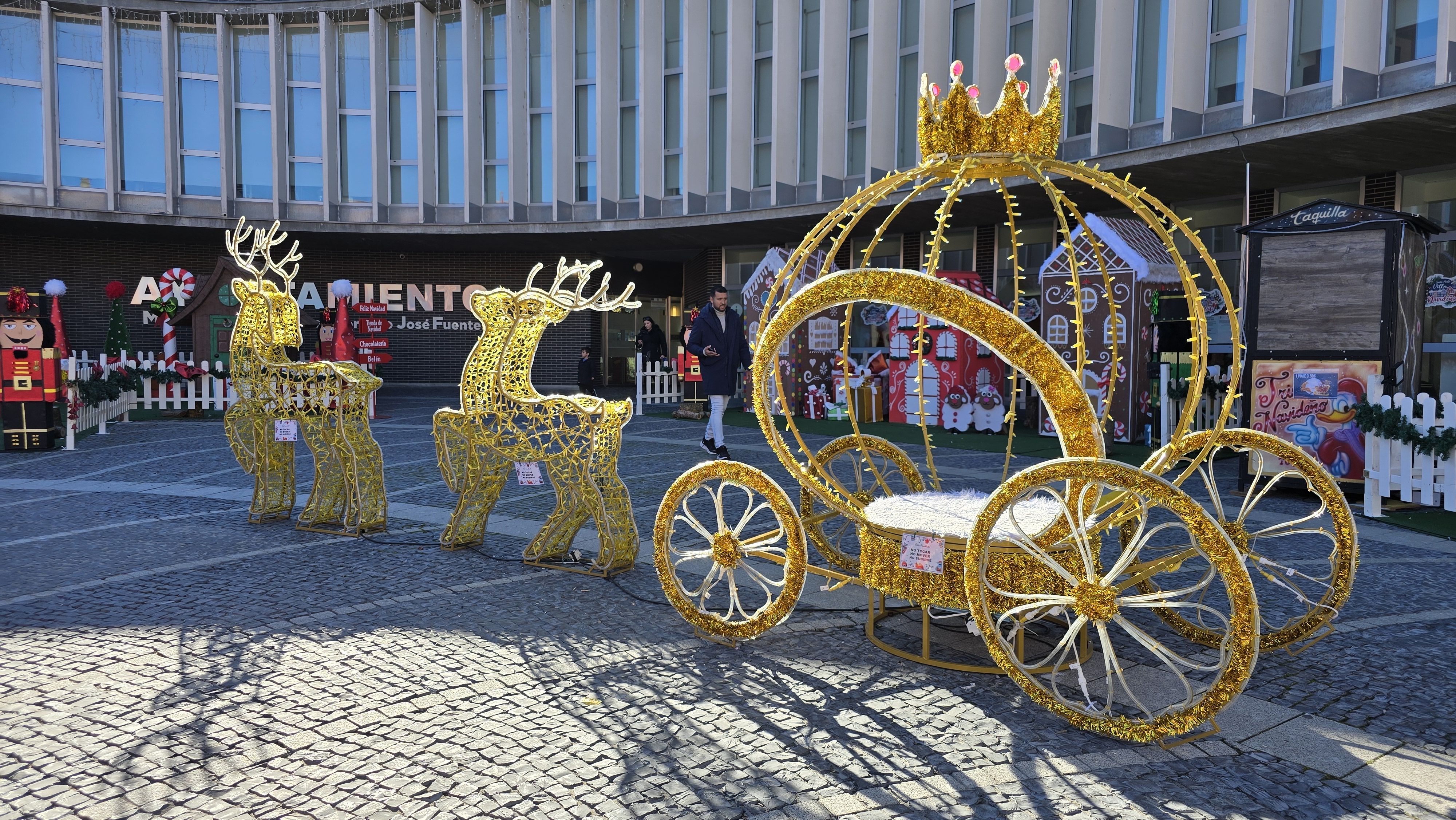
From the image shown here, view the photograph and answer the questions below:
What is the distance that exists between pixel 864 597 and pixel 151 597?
371cm

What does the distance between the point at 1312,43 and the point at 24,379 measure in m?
16.3

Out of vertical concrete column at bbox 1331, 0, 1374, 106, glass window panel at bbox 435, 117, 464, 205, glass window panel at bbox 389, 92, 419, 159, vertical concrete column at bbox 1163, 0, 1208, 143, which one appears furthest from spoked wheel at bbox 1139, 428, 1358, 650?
glass window panel at bbox 389, 92, 419, 159

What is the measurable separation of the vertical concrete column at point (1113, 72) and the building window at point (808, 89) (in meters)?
5.86

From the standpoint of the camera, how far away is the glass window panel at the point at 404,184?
72.5 feet

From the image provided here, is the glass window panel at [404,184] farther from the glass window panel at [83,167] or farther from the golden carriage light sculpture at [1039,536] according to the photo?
the golden carriage light sculpture at [1039,536]

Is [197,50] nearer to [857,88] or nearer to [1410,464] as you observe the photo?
[857,88]

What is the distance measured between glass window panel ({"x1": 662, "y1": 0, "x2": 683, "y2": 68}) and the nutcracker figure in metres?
13.0

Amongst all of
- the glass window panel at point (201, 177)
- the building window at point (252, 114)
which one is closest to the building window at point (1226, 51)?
the building window at point (252, 114)

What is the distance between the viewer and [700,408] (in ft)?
52.1

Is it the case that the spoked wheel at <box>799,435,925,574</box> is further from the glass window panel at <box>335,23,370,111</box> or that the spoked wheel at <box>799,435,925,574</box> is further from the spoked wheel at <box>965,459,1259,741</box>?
the glass window panel at <box>335,23,370,111</box>

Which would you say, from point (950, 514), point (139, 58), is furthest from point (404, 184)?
point (950, 514)

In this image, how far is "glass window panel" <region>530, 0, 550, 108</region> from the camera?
21.8m

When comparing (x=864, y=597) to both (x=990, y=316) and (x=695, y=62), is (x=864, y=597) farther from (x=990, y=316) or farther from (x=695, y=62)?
(x=695, y=62)

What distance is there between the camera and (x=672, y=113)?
20.4m
